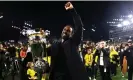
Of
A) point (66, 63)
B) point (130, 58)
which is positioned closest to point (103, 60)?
point (130, 58)

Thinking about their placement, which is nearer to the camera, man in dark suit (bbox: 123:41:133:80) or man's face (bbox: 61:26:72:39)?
man's face (bbox: 61:26:72:39)

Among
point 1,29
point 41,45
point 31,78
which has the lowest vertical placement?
point 31,78

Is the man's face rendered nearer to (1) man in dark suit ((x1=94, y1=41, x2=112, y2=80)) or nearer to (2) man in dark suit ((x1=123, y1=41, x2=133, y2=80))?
→ (1) man in dark suit ((x1=94, y1=41, x2=112, y2=80))

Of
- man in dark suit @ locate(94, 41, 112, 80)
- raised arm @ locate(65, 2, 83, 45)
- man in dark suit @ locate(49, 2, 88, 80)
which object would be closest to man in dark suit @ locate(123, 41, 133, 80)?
man in dark suit @ locate(94, 41, 112, 80)

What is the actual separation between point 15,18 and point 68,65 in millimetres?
79474

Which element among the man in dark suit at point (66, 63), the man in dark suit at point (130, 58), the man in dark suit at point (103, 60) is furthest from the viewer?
the man in dark suit at point (103, 60)

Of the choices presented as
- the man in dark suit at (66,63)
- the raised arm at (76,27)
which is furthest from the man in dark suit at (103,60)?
the man in dark suit at (66,63)

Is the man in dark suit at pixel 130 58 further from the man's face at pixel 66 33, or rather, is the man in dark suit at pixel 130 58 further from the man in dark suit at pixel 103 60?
the man's face at pixel 66 33

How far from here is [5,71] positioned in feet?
63.2

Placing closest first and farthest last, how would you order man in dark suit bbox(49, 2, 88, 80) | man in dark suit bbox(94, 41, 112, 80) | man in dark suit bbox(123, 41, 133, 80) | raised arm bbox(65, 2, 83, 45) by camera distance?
man in dark suit bbox(49, 2, 88, 80), raised arm bbox(65, 2, 83, 45), man in dark suit bbox(123, 41, 133, 80), man in dark suit bbox(94, 41, 112, 80)

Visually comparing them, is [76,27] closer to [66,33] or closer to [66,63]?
[66,33]

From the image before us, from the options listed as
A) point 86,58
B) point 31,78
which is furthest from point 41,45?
point 86,58

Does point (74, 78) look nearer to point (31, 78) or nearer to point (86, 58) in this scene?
point (31, 78)

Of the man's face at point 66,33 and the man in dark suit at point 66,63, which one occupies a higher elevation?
the man's face at point 66,33
